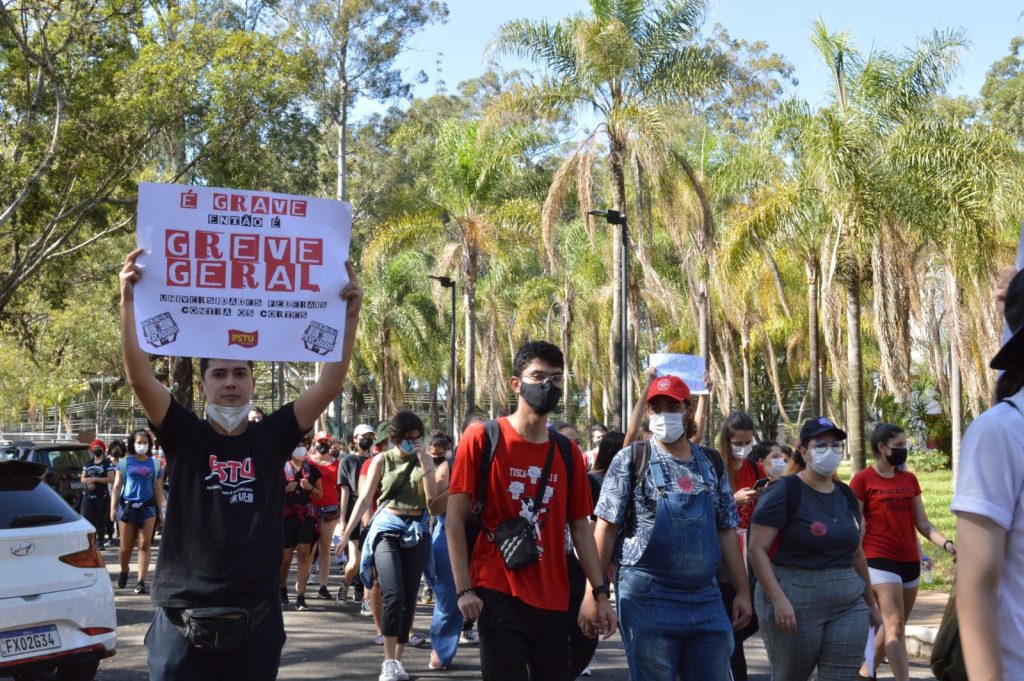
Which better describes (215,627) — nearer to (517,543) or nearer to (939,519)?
(517,543)

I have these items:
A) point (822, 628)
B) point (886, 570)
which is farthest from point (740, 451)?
point (822, 628)

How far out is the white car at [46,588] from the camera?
692 cm

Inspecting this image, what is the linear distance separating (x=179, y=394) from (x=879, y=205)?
63.0 feet

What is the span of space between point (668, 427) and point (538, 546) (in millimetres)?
855

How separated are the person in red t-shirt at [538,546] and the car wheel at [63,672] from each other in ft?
10.9

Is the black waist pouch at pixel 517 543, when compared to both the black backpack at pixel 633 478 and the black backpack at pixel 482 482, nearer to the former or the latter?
the black backpack at pixel 482 482

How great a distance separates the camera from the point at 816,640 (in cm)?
584

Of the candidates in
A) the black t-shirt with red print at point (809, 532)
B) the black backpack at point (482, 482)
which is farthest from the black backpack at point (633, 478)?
the black t-shirt with red print at point (809, 532)

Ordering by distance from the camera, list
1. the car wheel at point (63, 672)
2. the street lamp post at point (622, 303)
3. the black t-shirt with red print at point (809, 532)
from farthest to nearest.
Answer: the street lamp post at point (622, 303) → the car wheel at point (63, 672) → the black t-shirt with red print at point (809, 532)

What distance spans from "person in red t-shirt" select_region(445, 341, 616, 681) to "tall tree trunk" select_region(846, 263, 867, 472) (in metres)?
14.6

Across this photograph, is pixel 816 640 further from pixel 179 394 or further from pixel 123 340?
pixel 179 394

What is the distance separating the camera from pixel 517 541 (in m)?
5.00

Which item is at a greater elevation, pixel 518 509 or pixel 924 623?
pixel 518 509

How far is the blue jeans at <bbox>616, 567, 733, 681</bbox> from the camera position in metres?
5.17
